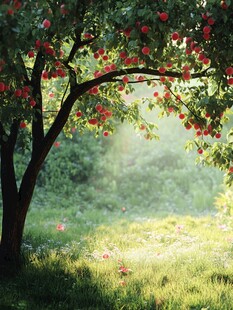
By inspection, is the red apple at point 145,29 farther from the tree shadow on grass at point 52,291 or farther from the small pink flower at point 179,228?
the small pink flower at point 179,228

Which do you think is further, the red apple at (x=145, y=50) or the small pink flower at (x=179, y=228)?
the small pink flower at (x=179, y=228)

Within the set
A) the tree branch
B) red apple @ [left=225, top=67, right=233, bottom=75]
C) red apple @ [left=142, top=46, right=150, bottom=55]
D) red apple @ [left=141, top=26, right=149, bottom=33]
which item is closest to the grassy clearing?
the tree branch

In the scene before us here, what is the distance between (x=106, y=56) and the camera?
19.0 feet

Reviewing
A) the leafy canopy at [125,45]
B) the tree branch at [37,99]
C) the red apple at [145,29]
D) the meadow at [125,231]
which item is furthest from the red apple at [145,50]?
the meadow at [125,231]

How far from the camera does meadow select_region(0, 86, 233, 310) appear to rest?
5609 millimetres

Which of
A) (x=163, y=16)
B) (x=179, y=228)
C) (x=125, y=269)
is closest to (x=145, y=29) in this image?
(x=163, y=16)

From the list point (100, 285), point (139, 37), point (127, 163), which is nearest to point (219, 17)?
point (139, 37)

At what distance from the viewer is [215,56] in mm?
4633

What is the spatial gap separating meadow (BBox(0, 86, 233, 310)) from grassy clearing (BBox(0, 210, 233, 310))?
14 millimetres

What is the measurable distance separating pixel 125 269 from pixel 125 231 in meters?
3.52

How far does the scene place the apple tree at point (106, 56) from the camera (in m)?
4.21

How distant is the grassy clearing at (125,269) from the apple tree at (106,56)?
2.75ft

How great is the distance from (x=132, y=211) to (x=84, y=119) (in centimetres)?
621

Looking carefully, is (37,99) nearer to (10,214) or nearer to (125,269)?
(10,214)
